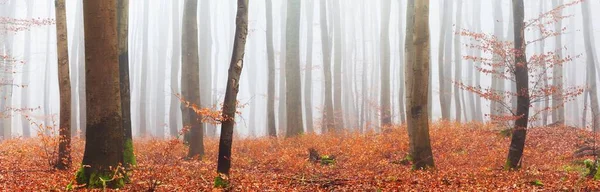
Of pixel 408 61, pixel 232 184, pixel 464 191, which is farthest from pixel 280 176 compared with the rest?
pixel 408 61

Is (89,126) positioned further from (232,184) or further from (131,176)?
(232,184)

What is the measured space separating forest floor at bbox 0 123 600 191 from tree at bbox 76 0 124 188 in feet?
2.02

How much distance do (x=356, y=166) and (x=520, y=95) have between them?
441 centimetres

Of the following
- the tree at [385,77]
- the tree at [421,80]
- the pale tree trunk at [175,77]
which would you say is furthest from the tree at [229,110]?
the pale tree trunk at [175,77]

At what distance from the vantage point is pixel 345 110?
136 feet

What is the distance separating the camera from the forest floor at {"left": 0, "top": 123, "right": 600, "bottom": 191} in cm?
902

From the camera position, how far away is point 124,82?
10.9m

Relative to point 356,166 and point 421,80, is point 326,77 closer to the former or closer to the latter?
point 356,166

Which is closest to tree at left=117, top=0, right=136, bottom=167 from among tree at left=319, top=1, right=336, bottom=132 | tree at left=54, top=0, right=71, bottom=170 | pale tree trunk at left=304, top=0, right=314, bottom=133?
tree at left=54, top=0, right=71, bottom=170

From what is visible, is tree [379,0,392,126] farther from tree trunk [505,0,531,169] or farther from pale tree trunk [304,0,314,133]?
tree trunk [505,0,531,169]

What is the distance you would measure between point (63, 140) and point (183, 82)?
19.8ft

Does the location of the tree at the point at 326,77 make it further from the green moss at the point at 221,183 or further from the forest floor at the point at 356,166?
the green moss at the point at 221,183

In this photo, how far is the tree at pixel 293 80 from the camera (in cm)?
1948

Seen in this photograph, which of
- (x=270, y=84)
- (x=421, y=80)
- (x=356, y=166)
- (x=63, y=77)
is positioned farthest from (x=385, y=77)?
(x=63, y=77)
